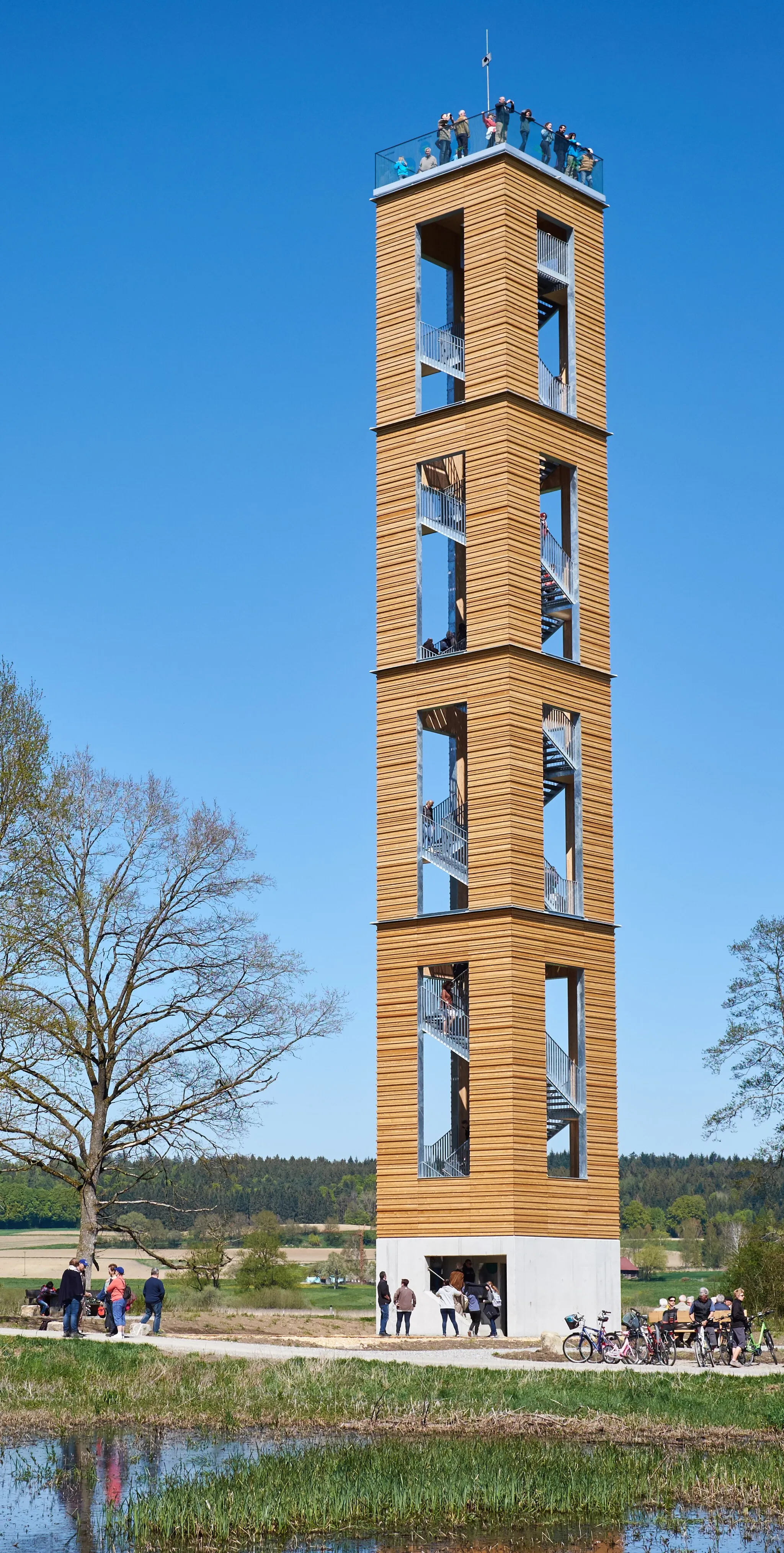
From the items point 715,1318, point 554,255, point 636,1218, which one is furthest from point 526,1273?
point 636,1218

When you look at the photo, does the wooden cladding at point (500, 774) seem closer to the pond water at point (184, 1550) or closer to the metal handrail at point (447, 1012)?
the metal handrail at point (447, 1012)

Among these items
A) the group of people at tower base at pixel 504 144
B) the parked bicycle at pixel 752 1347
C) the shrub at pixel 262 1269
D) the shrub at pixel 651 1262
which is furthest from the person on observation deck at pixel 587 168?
the shrub at pixel 651 1262

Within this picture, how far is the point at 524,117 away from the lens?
40312 mm

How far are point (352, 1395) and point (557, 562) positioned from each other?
2355 cm

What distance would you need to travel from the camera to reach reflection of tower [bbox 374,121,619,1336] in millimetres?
36219

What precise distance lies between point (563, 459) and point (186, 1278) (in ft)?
92.1

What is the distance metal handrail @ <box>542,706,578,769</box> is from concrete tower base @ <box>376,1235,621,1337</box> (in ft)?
33.3

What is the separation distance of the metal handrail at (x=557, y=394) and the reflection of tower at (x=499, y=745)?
0.21 ft

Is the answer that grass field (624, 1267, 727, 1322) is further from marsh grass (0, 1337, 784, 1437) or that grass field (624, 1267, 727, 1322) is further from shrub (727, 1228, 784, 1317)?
marsh grass (0, 1337, 784, 1437)

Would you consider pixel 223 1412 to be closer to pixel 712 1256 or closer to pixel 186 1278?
pixel 186 1278

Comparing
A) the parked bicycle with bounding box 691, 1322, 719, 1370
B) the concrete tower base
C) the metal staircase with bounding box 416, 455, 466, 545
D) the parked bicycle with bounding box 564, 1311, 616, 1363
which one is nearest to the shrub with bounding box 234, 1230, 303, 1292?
the concrete tower base

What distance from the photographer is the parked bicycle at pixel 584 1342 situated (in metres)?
27.7

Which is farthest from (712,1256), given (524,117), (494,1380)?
(494,1380)

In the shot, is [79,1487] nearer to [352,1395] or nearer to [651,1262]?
[352,1395]
